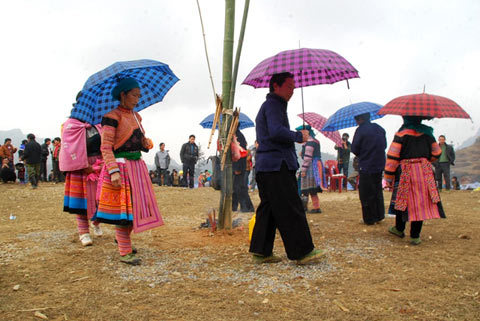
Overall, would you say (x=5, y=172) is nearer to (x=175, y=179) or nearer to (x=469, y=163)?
(x=175, y=179)

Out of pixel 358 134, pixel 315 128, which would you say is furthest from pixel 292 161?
pixel 315 128

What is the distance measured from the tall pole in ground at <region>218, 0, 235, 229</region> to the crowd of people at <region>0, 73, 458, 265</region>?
0.56 metres

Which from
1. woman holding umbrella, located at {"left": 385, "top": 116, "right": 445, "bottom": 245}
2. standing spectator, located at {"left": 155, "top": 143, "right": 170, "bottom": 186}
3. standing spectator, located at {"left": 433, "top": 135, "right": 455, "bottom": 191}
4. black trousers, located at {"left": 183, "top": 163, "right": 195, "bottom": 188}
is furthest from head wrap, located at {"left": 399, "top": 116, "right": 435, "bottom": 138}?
standing spectator, located at {"left": 155, "top": 143, "right": 170, "bottom": 186}

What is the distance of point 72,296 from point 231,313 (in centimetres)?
151

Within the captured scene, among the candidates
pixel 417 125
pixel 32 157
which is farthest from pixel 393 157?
pixel 32 157

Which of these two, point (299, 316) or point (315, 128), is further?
point (315, 128)

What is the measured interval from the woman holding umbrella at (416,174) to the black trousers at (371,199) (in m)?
1.49

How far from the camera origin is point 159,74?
513 centimetres

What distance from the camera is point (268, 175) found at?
165 inches

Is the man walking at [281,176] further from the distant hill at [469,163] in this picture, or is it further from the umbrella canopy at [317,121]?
the distant hill at [469,163]

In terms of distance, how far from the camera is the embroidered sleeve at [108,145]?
4.17m

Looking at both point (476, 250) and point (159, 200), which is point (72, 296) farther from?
point (159, 200)

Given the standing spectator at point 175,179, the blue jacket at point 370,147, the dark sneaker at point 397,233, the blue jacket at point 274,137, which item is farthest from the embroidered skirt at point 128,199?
the standing spectator at point 175,179

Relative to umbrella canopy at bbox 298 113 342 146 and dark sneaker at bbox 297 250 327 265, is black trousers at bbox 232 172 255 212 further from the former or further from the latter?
dark sneaker at bbox 297 250 327 265
